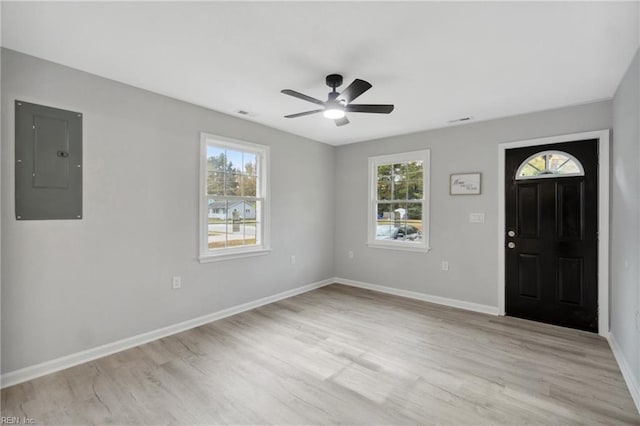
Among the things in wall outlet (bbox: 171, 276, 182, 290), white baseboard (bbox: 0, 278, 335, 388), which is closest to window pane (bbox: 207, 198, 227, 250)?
wall outlet (bbox: 171, 276, 182, 290)

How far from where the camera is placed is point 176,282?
3289mm

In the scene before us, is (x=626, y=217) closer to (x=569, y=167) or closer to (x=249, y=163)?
(x=569, y=167)

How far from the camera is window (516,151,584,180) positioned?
3.44m

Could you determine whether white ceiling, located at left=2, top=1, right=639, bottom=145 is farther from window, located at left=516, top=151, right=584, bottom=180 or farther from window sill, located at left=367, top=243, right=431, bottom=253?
window sill, located at left=367, top=243, right=431, bottom=253

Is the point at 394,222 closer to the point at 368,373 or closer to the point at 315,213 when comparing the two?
the point at 315,213

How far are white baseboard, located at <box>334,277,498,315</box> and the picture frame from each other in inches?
59.9

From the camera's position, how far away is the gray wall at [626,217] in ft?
7.41

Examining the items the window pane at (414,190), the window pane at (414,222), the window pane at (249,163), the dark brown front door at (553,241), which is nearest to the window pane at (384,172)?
the window pane at (414,190)

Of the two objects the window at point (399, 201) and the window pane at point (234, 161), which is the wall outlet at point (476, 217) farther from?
the window pane at point (234, 161)

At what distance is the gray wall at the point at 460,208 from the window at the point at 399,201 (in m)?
0.12

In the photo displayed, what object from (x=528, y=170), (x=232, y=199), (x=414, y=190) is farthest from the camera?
(x=414, y=190)

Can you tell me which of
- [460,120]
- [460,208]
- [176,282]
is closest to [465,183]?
[460,208]

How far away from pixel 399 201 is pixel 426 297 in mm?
1521

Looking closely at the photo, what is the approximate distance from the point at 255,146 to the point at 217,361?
2678 mm
